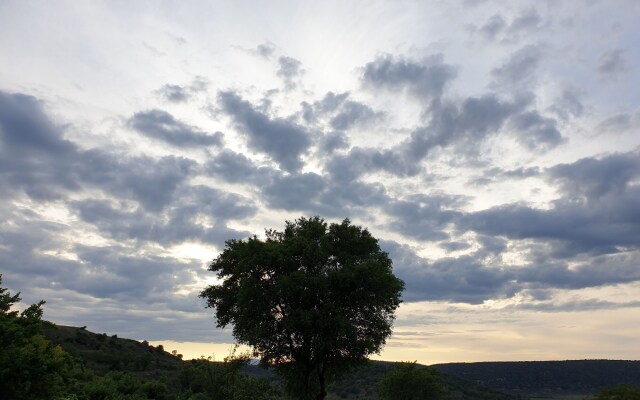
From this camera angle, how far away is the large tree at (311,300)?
119ft

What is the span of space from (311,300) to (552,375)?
16179 centimetres

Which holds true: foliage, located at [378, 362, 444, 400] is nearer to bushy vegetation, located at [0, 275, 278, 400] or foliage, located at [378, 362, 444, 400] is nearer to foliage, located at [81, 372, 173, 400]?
bushy vegetation, located at [0, 275, 278, 400]

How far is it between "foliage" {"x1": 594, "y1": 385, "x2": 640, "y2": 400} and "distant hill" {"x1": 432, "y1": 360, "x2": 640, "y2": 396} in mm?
144697

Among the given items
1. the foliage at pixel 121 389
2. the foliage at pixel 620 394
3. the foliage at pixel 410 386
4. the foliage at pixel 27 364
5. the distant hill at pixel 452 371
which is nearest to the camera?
the foliage at pixel 27 364

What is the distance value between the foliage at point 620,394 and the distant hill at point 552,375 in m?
145

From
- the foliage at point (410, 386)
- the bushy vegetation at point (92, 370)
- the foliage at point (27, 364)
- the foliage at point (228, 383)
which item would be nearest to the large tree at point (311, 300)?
the foliage at point (228, 383)

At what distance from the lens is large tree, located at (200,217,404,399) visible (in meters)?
36.3

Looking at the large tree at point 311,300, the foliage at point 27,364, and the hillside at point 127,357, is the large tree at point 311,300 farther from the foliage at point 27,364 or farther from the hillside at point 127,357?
the foliage at point 27,364

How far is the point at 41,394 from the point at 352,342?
21.6m

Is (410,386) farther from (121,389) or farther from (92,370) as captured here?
(121,389)

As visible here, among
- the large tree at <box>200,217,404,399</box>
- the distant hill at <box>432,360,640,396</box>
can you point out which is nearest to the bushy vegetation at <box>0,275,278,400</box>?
the large tree at <box>200,217,404,399</box>

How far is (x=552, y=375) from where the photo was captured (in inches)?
6654

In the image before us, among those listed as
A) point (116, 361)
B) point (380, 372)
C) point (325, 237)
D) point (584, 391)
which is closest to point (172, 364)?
point (116, 361)

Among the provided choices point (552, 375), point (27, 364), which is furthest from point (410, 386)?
point (552, 375)
